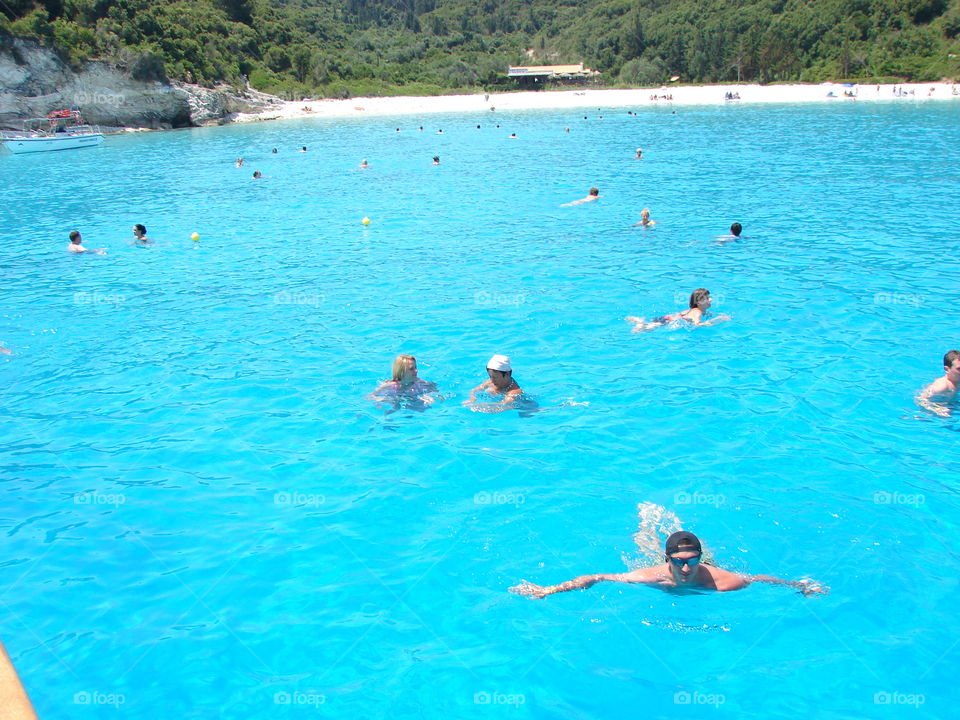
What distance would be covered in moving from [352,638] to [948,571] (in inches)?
197

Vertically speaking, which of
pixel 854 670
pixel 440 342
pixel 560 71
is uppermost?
pixel 560 71

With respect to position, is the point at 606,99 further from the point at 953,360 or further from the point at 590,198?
the point at 953,360

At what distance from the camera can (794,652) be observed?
5.54 m

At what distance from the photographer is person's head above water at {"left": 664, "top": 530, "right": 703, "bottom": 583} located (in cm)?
564

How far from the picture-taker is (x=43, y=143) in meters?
46.2

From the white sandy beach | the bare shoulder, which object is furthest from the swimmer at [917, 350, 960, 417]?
the white sandy beach

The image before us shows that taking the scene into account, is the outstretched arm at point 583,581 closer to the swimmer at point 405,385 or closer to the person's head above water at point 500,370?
the person's head above water at point 500,370

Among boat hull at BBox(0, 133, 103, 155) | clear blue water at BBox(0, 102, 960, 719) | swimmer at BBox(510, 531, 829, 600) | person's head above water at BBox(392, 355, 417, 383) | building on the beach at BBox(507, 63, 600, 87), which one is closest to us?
clear blue water at BBox(0, 102, 960, 719)

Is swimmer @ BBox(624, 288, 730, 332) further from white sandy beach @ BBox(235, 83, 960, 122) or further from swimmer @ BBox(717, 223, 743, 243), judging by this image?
white sandy beach @ BBox(235, 83, 960, 122)

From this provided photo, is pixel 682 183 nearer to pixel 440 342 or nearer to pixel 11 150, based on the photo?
pixel 440 342

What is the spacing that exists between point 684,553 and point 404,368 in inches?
183

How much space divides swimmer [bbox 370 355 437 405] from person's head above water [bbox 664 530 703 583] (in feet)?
14.7

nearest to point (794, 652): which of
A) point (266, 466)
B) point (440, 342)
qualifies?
point (266, 466)

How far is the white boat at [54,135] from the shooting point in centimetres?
4591
